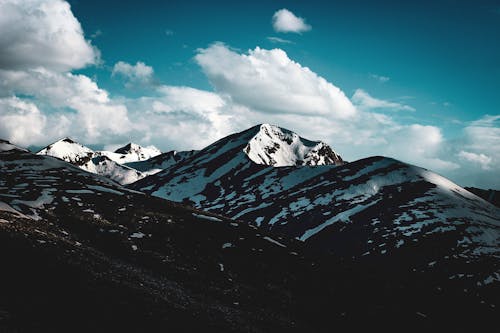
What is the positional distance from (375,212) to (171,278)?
105m

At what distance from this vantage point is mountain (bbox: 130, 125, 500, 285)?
340 ft

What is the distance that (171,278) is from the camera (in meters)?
41.3

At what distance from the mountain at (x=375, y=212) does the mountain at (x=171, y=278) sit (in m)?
19.6

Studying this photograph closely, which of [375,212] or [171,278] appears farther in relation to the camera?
[375,212]

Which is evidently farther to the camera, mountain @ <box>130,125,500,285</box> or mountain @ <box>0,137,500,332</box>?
mountain @ <box>130,125,500,285</box>

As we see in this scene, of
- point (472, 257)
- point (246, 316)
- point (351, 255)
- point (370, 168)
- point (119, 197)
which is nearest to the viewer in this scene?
point (246, 316)

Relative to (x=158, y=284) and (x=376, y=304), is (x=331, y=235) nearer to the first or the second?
(x=376, y=304)

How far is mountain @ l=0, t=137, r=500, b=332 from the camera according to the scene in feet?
88.6

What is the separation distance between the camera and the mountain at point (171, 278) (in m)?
27.0

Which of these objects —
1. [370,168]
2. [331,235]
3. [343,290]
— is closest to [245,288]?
[343,290]

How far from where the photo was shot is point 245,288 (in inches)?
1698

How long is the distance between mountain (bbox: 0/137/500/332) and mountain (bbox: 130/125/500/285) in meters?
19.6

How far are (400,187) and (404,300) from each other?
114 m

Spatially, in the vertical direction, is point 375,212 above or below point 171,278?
above
